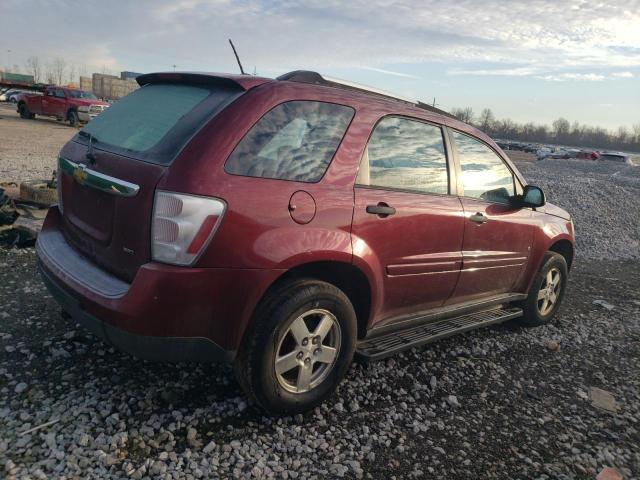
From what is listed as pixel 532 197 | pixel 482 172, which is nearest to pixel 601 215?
pixel 532 197

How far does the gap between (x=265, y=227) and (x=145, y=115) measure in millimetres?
1090

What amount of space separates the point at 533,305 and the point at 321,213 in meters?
3.01

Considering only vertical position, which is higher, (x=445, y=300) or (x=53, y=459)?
(x=445, y=300)

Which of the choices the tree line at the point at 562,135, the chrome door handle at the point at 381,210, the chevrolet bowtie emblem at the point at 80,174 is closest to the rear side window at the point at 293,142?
the chrome door handle at the point at 381,210

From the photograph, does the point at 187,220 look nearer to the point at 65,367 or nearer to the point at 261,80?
the point at 261,80

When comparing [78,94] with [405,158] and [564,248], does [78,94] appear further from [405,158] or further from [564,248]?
[405,158]

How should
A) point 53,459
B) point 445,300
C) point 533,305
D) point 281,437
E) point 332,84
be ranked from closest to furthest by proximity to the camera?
1. point 53,459
2. point 281,437
3. point 332,84
4. point 445,300
5. point 533,305

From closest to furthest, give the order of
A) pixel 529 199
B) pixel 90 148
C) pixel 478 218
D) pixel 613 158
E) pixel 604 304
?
pixel 90 148 → pixel 478 218 → pixel 529 199 → pixel 604 304 → pixel 613 158

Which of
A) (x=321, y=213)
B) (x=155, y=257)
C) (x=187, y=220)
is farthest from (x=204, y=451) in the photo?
(x=321, y=213)

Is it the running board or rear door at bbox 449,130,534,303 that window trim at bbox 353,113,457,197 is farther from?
the running board

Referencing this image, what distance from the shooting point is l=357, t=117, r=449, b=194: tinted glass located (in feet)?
10.2

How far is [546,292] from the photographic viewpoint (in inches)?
193

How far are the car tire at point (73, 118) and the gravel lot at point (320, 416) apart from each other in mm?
23704

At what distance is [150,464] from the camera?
2.36 meters
